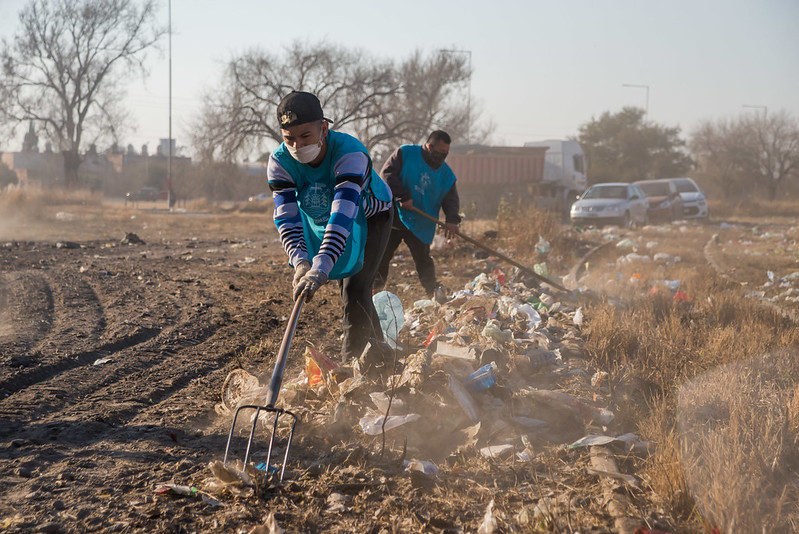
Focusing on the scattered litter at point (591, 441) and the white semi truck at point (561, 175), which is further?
the white semi truck at point (561, 175)

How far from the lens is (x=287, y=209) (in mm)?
3980

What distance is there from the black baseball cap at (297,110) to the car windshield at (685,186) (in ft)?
82.4

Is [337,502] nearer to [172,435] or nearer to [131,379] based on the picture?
[172,435]

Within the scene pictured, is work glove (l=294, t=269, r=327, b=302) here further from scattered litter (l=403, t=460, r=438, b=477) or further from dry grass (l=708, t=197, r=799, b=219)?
dry grass (l=708, t=197, r=799, b=219)

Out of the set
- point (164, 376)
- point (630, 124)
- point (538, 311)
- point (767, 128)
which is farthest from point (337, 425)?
point (630, 124)

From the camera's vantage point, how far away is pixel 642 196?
2214cm

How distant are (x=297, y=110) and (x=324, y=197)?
22.1 inches

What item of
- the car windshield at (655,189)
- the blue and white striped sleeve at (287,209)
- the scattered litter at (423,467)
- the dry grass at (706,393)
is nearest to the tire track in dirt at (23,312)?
the blue and white striped sleeve at (287,209)

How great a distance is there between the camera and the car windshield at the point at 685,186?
2642 cm

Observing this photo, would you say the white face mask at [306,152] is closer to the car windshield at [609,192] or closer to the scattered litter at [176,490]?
the scattered litter at [176,490]

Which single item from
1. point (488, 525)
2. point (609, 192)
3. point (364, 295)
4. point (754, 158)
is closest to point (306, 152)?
point (364, 295)

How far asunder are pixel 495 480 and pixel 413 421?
0.62 meters

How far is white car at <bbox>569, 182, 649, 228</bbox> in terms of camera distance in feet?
68.4

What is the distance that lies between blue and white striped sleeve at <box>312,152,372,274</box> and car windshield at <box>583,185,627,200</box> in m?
18.9
